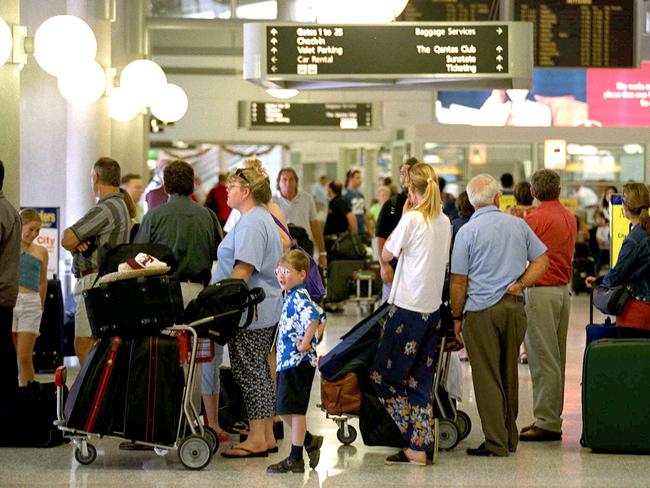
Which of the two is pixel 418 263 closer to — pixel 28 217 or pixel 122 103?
pixel 28 217

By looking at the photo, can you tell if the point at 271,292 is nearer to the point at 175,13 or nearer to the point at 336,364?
the point at 336,364

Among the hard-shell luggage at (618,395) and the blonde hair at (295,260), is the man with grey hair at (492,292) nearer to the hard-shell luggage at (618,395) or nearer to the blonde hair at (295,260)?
the hard-shell luggage at (618,395)

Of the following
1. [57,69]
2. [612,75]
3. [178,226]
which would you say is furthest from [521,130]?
[178,226]

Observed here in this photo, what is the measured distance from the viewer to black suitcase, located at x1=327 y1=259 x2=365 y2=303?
1462 centimetres

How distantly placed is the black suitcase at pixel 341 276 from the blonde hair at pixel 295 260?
8047 mm

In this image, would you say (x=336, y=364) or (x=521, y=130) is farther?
(x=521, y=130)

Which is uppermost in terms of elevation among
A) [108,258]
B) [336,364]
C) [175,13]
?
[175,13]

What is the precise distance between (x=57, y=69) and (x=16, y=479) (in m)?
3.47

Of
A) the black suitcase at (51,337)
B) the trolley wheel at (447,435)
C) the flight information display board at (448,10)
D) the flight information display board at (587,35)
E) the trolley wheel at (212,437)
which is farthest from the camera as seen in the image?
the flight information display board at (587,35)

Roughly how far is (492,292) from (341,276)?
7.91m

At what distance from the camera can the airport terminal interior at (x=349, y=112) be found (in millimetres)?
6785

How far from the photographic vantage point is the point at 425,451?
670cm

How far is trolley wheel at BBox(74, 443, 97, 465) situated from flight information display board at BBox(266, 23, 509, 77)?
4642 millimetres

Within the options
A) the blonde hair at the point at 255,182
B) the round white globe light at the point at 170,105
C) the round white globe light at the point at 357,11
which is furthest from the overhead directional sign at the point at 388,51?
the blonde hair at the point at 255,182
